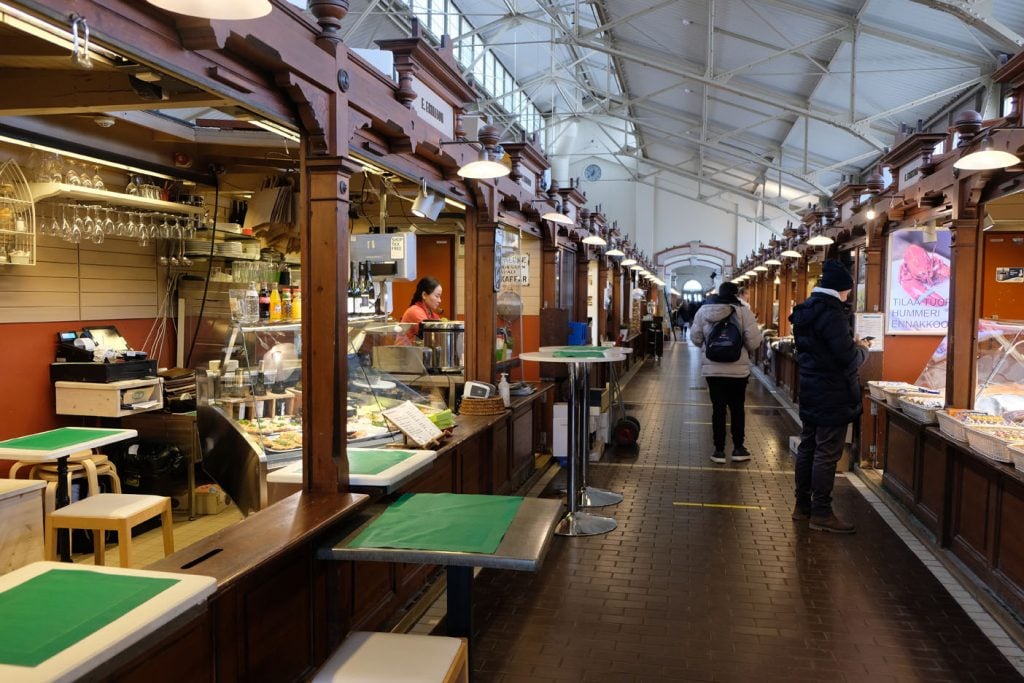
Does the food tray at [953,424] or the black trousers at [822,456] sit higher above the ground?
the food tray at [953,424]

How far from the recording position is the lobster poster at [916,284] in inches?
289

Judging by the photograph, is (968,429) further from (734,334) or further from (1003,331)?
(734,334)

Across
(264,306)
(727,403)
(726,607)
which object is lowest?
(726,607)

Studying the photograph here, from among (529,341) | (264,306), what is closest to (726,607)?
(264,306)

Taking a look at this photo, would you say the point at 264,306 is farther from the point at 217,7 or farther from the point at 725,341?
the point at 725,341

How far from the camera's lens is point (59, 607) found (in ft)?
6.09

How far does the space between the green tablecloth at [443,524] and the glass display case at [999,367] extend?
3878 mm

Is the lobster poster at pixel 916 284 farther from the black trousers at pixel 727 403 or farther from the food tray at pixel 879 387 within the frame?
the black trousers at pixel 727 403

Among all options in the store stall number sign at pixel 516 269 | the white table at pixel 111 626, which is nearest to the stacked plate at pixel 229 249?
the store stall number sign at pixel 516 269

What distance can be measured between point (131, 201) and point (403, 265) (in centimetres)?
229

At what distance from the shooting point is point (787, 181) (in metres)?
23.2

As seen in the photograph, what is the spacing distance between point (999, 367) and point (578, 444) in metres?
3.11

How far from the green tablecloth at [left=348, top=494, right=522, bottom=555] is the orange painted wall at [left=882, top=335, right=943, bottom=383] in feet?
19.1

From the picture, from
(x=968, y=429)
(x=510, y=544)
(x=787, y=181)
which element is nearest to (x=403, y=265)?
(x=510, y=544)
